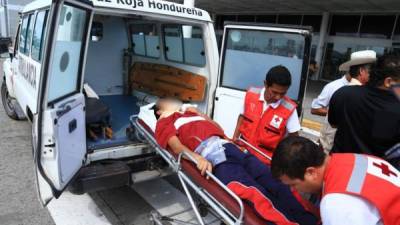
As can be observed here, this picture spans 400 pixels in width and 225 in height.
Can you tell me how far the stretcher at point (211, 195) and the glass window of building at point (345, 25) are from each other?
14564 millimetres

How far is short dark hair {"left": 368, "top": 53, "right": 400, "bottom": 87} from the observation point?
2.06 metres

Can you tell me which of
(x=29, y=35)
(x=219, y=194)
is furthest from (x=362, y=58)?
(x=29, y=35)

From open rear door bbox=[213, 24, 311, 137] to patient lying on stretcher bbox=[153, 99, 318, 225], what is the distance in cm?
64

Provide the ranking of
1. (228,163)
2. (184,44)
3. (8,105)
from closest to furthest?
(228,163) → (184,44) → (8,105)

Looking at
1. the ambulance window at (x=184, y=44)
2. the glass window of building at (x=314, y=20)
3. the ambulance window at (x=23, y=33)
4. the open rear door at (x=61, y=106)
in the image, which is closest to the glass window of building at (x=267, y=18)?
the glass window of building at (x=314, y=20)

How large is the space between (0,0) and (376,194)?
115 ft

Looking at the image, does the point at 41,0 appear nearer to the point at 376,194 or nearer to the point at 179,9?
the point at 179,9

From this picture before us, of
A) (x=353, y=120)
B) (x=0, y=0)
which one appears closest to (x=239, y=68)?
(x=353, y=120)

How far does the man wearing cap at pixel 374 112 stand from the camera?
2.08 meters

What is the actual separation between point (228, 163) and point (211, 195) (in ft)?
1.12

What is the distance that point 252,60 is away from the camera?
147 inches

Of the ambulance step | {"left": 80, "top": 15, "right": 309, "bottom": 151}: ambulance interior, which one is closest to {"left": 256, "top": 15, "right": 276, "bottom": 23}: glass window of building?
{"left": 80, "top": 15, "right": 309, "bottom": 151}: ambulance interior

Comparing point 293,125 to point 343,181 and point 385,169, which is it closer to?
point 385,169

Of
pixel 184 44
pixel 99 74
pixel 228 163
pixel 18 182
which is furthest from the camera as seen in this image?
pixel 99 74
